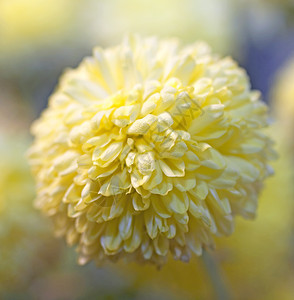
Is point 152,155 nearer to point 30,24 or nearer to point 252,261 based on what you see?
point 252,261

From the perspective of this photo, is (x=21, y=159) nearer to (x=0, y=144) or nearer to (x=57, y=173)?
(x=0, y=144)

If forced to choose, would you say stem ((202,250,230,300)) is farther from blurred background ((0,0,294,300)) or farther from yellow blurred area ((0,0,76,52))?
yellow blurred area ((0,0,76,52))

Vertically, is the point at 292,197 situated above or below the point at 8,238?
below

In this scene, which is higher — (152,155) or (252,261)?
(152,155)

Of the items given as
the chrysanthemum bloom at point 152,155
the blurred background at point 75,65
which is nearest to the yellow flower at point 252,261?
the blurred background at point 75,65

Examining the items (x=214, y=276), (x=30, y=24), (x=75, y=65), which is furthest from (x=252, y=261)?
(x=30, y=24)

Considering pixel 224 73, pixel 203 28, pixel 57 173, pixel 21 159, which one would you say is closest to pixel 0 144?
pixel 21 159
